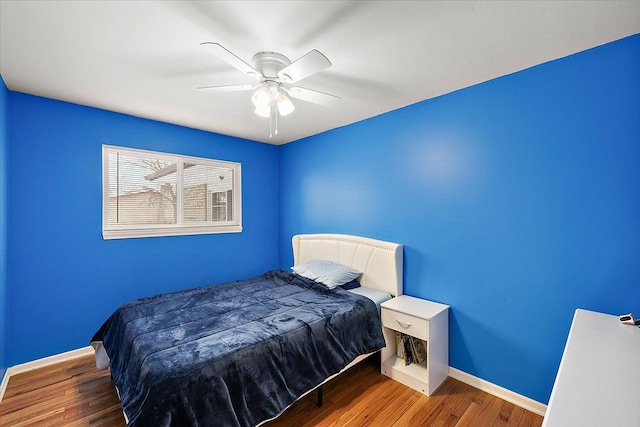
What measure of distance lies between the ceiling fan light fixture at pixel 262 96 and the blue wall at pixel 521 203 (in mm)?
1503

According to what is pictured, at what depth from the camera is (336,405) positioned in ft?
6.95

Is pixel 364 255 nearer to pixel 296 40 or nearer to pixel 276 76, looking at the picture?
pixel 276 76

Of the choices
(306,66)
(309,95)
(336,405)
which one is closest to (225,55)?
(306,66)

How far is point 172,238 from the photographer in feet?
10.9

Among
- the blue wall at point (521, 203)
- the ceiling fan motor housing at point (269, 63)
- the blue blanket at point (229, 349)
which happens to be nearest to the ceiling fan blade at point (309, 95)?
the ceiling fan motor housing at point (269, 63)

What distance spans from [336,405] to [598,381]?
1.68 meters

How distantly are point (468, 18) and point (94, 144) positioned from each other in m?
3.40

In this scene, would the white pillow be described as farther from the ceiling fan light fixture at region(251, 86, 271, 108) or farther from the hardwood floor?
the ceiling fan light fixture at region(251, 86, 271, 108)

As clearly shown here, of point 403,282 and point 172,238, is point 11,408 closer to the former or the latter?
point 172,238

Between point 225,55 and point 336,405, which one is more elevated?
point 225,55

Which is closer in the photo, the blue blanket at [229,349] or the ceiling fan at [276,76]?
the blue blanket at [229,349]

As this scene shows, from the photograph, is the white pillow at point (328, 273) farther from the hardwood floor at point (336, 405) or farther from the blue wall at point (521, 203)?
the hardwood floor at point (336, 405)

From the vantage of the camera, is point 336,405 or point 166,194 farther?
point 166,194

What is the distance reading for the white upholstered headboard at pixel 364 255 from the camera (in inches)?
109
